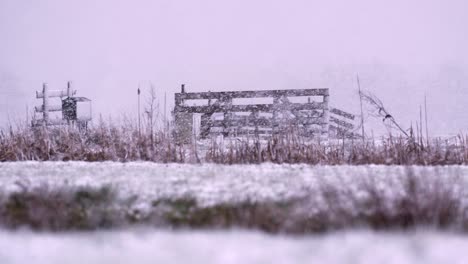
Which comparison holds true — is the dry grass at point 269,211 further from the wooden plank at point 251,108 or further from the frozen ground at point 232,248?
the wooden plank at point 251,108

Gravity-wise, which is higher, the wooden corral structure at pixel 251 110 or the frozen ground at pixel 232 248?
the wooden corral structure at pixel 251 110

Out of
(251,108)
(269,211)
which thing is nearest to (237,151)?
(269,211)

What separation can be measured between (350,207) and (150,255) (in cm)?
69

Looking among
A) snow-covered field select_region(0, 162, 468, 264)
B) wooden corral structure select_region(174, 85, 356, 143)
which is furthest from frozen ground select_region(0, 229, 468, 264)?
wooden corral structure select_region(174, 85, 356, 143)

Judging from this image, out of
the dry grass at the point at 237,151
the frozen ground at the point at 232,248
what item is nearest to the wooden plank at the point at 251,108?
the dry grass at the point at 237,151

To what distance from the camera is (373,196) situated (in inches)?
61.6

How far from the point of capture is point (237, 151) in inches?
155

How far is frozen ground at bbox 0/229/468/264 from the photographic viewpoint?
136 cm

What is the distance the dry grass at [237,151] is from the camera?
3830 mm

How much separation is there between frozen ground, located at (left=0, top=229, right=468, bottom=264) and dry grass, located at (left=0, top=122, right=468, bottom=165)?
2.16 m

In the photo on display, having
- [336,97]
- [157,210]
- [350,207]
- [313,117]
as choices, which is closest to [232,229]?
[157,210]

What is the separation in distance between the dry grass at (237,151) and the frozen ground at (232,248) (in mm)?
2158

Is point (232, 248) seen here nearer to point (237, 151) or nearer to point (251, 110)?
point (237, 151)

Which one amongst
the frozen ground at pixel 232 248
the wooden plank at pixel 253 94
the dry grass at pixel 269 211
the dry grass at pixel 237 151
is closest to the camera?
the frozen ground at pixel 232 248
